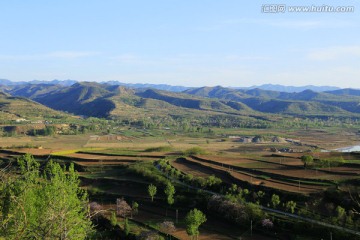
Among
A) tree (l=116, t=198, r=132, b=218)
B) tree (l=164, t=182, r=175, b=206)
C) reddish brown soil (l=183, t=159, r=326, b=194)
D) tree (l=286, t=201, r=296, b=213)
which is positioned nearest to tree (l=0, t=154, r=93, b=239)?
tree (l=116, t=198, r=132, b=218)

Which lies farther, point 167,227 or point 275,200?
point 275,200

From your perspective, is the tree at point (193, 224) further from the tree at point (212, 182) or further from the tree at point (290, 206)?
the tree at point (212, 182)

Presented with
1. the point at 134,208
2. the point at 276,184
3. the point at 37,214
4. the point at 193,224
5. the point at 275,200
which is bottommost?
the point at 134,208

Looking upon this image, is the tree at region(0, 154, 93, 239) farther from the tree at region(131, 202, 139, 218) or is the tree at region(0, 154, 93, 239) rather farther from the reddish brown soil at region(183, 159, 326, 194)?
the reddish brown soil at region(183, 159, 326, 194)

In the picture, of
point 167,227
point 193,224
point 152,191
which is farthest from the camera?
point 152,191

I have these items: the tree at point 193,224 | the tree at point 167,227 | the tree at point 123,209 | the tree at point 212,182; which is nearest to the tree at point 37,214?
the tree at point 193,224

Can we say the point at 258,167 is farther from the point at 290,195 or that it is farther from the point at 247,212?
the point at 247,212

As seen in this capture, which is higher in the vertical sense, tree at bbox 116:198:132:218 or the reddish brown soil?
the reddish brown soil

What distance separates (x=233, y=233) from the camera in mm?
51000

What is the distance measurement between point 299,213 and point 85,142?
347 feet

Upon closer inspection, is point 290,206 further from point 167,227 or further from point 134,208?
point 134,208

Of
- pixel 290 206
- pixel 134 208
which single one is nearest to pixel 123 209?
pixel 134 208

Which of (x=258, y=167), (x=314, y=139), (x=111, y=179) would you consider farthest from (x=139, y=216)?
(x=314, y=139)

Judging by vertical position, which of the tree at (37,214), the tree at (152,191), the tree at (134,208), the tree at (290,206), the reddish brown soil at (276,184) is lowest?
the tree at (134,208)
